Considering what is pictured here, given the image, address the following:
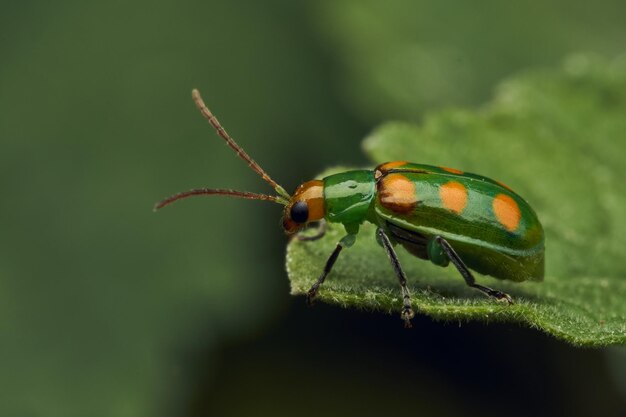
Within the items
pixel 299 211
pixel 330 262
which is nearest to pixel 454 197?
pixel 330 262

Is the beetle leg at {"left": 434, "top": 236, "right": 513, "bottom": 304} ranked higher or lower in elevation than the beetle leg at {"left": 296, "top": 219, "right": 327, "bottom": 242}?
lower

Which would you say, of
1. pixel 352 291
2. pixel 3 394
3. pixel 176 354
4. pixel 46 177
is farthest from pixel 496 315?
pixel 46 177

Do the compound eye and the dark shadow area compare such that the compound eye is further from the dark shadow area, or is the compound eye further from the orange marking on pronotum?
the dark shadow area

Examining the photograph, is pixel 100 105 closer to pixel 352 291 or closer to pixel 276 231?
pixel 276 231

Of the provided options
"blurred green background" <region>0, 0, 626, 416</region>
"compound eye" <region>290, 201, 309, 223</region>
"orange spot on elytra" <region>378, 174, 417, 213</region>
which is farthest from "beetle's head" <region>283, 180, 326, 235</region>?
"blurred green background" <region>0, 0, 626, 416</region>

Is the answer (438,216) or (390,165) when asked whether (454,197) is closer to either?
(438,216)

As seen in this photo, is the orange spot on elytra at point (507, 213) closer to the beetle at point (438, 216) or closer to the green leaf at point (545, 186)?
the beetle at point (438, 216)
